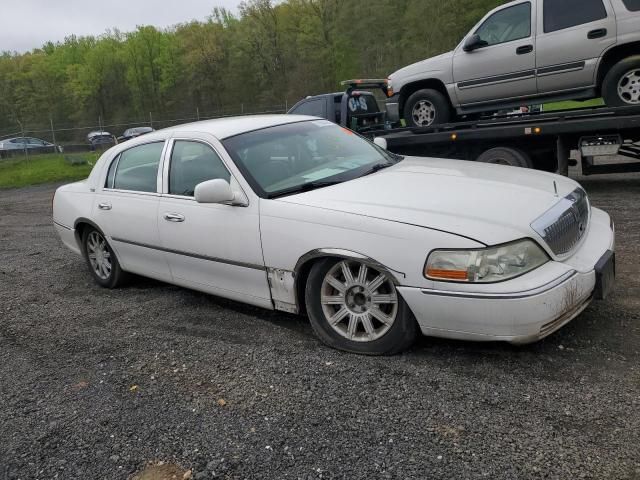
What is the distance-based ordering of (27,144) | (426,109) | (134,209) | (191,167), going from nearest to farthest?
(191,167)
(134,209)
(426,109)
(27,144)

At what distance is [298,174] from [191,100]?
52961 millimetres

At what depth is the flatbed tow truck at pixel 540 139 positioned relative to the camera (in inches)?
288

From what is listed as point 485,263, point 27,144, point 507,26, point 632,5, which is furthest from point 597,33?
point 27,144

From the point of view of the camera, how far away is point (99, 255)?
18.2ft

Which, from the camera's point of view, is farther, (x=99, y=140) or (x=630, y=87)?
(x=99, y=140)

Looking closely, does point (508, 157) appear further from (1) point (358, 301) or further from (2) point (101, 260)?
(2) point (101, 260)

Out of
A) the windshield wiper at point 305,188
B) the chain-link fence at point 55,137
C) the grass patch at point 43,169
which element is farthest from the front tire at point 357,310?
the chain-link fence at point 55,137

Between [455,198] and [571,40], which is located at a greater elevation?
[571,40]

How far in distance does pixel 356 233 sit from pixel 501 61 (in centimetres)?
565

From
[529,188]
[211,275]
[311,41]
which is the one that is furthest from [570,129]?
[311,41]

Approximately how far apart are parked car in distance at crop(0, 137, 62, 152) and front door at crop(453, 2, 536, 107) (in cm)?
2496

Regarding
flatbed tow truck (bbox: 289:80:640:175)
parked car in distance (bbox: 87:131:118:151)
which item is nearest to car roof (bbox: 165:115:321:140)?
flatbed tow truck (bbox: 289:80:640:175)

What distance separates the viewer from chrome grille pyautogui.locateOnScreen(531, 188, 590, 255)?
10.5ft

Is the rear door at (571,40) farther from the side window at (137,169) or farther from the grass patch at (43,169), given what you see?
the grass patch at (43,169)
